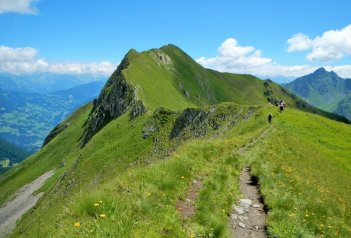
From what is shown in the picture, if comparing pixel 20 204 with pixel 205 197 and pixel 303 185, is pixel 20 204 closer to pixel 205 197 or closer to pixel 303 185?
pixel 303 185

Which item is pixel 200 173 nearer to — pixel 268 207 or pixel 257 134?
pixel 268 207

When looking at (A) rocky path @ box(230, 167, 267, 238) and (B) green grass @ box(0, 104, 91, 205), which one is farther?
(B) green grass @ box(0, 104, 91, 205)

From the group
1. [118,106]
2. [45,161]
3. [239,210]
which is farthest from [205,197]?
[45,161]

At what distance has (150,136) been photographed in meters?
84.8

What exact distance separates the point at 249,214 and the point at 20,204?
117168 mm

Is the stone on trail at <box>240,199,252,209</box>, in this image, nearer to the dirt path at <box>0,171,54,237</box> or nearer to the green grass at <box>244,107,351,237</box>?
the green grass at <box>244,107,351,237</box>

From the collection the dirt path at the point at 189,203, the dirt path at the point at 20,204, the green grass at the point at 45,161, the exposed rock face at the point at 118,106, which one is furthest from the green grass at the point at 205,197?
the green grass at the point at 45,161

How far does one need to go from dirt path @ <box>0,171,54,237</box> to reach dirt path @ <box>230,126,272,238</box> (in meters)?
90.4

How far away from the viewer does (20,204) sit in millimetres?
116938

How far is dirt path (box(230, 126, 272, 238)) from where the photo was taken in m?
13.1

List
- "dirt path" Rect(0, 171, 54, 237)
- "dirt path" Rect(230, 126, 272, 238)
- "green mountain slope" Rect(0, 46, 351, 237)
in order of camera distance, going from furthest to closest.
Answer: "dirt path" Rect(0, 171, 54, 237)
"dirt path" Rect(230, 126, 272, 238)
"green mountain slope" Rect(0, 46, 351, 237)

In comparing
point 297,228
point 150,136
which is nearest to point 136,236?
point 297,228

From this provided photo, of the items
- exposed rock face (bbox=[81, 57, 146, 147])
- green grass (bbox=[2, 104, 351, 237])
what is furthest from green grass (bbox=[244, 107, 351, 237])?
exposed rock face (bbox=[81, 57, 146, 147])

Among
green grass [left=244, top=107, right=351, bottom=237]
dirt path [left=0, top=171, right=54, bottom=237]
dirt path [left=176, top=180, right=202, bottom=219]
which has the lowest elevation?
dirt path [left=0, top=171, right=54, bottom=237]
